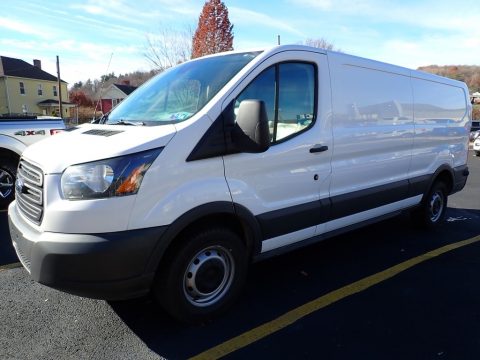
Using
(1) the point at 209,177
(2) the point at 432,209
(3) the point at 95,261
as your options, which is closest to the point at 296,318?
(1) the point at 209,177

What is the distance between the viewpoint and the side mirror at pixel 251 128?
2877 mm

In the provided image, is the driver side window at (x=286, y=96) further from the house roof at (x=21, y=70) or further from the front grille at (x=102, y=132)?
the house roof at (x=21, y=70)

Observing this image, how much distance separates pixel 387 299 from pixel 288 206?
1.20 m

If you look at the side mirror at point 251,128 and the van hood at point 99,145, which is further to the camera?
the side mirror at point 251,128

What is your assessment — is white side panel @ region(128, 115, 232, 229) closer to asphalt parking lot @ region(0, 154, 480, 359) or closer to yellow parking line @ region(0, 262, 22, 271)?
asphalt parking lot @ region(0, 154, 480, 359)

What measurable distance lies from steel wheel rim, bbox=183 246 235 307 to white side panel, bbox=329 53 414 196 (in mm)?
1351

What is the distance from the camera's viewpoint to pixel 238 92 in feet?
10.2

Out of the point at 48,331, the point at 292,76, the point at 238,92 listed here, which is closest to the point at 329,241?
the point at 292,76

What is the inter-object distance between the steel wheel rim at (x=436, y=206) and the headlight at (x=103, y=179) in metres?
4.60

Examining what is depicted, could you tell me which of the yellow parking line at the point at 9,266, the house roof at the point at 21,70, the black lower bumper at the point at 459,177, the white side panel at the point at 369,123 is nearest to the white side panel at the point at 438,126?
the black lower bumper at the point at 459,177

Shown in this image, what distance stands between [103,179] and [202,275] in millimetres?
1084

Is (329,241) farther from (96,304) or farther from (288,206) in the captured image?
(96,304)

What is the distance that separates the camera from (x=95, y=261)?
2.51 metres

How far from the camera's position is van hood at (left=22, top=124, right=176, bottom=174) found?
8.53 ft
